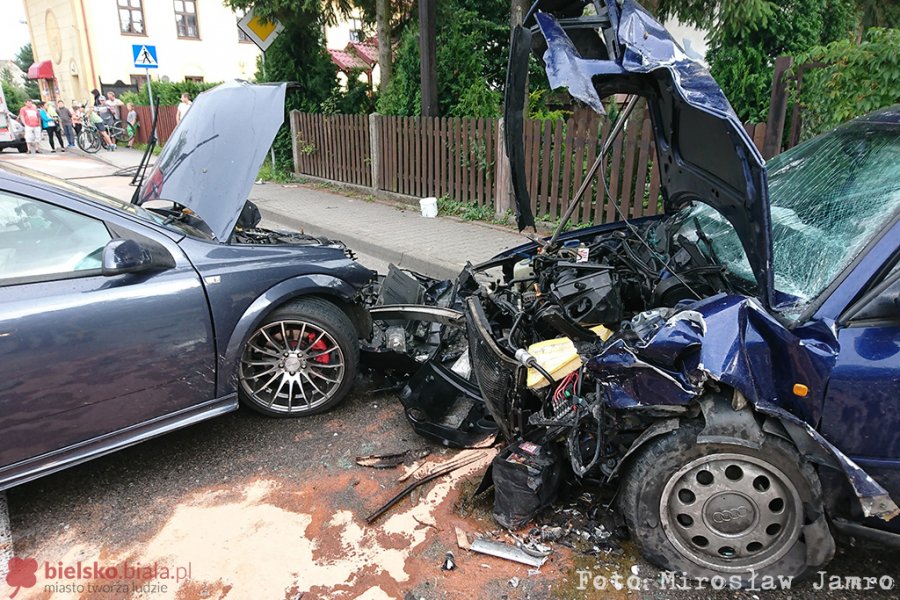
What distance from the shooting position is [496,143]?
867cm

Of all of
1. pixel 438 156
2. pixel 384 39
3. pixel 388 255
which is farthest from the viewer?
pixel 384 39

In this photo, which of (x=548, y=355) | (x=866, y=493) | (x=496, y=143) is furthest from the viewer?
(x=496, y=143)

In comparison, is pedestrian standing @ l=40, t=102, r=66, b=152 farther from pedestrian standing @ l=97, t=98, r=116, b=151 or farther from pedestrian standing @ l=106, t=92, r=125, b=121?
pedestrian standing @ l=106, t=92, r=125, b=121

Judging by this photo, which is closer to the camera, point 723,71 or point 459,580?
point 459,580

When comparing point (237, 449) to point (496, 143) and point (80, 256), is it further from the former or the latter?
point (496, 143)

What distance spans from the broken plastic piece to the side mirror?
2.03 m

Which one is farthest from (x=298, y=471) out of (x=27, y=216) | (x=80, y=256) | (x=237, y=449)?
(x=27, y=216)

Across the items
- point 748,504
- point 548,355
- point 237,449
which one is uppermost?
point 548,355

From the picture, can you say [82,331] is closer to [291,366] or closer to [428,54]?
[291,366]

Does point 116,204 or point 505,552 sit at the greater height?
point 116,204

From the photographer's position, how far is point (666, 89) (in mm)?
2635

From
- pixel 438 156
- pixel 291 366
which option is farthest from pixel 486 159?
pixel 291 366

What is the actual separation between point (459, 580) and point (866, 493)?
151 cm

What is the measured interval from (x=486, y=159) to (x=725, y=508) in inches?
285
